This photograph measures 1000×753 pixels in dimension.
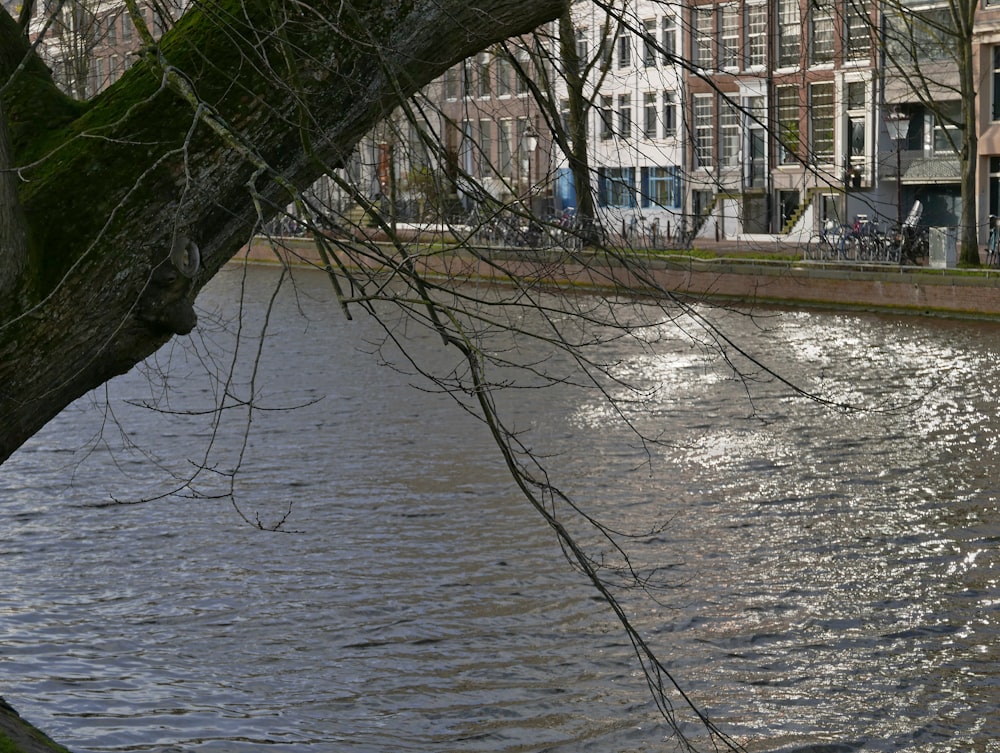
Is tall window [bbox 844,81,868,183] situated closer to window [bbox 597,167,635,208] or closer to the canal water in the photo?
the canal water

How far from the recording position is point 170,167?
3289 mm

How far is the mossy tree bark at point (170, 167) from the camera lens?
3279mm

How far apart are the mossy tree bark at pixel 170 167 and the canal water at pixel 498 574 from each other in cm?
33

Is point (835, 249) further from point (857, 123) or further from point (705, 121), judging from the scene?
point (705, 121)

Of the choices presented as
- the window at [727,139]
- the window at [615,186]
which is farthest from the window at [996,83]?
the window at [615,186]

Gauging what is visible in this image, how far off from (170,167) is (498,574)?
6151 millimetres

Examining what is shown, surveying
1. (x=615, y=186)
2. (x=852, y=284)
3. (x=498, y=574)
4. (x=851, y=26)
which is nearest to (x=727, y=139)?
(x=852, y=284)

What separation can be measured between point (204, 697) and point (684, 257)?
16507mm

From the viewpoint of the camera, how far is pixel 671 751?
6430mm

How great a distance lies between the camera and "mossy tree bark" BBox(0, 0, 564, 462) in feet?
10.8

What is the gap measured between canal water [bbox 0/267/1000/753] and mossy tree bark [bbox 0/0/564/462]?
325 mm

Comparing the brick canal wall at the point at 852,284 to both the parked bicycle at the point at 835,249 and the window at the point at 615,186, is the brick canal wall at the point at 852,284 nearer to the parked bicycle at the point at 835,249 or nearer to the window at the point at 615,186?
the parked bicycle at the point at 835,249

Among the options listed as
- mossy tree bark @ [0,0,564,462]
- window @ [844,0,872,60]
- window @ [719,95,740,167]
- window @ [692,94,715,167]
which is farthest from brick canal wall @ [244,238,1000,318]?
mossy tree bark @ [0,0,564,462]

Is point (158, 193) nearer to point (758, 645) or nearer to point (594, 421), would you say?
point (758, 645)
